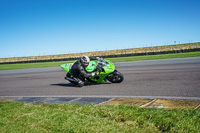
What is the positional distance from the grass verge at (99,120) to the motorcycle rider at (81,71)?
3967 millimetres

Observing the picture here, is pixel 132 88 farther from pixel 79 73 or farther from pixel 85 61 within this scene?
pixel 79 73

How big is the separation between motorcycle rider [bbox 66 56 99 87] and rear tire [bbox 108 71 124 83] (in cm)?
78

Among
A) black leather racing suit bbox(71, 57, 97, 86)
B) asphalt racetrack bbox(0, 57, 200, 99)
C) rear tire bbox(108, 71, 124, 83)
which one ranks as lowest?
asphalt racetrack bbox(0, 57, 200, 99)

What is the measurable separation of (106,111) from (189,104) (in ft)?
6.30

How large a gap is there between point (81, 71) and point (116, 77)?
1582 mm

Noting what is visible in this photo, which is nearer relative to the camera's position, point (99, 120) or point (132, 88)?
point (99, 120)

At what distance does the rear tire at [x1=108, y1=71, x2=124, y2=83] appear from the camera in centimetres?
912

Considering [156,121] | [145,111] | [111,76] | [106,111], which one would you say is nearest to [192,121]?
[156,121]

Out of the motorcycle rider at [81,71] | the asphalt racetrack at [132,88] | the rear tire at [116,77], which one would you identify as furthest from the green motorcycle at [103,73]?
the asphalt racetrack at [132,88]

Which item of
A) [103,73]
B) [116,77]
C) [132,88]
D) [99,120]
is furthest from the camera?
[116,77]

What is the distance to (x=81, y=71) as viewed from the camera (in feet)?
29.2

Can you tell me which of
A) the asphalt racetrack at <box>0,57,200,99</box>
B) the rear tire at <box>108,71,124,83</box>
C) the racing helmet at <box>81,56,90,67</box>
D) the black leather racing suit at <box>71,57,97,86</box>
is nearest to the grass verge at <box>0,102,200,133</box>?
the asphalt racetrack at <box>0,57,200,99</box>

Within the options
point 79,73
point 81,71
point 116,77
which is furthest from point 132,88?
point 79,73

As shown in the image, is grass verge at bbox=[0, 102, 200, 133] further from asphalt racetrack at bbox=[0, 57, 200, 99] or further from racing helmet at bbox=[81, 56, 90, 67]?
racing helmet at bbox=[81, 56, 90, 67]
